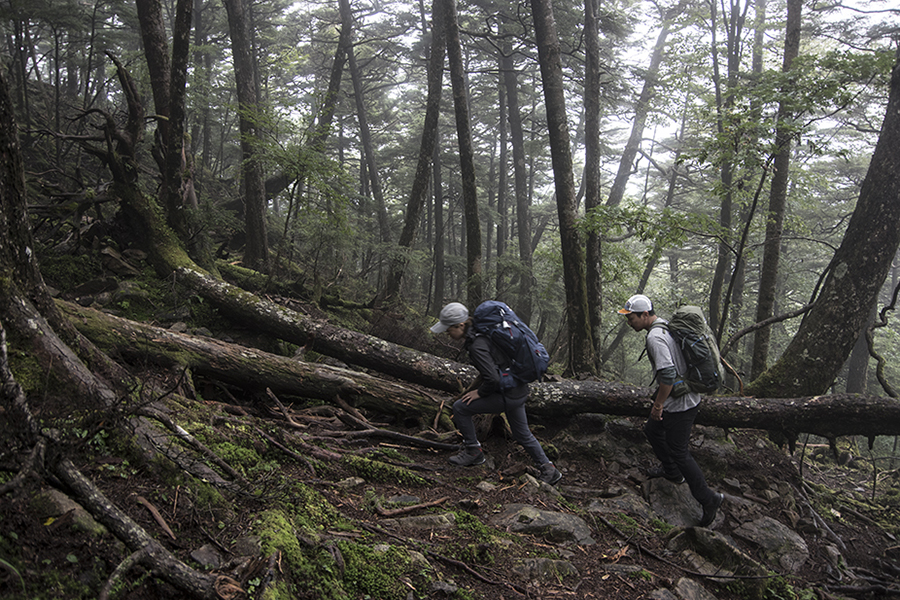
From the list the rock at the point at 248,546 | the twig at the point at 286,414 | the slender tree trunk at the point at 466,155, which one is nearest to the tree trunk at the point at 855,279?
the slender tree trunk at the point at 466,155

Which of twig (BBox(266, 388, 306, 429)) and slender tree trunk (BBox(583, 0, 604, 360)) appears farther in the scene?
slender tree trunk (BBox(583, 0, 604, 360))

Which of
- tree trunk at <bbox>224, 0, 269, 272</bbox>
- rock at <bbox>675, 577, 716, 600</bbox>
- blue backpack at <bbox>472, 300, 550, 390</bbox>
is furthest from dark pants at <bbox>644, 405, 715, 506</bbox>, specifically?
tree trunk at <bbox>224, 0, 269, 272</bbox>

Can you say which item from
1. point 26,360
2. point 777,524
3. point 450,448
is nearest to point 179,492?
point 26,360

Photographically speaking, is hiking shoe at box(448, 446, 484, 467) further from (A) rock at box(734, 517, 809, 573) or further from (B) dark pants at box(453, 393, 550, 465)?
(A) rock at box(734, 517, 809, 573)

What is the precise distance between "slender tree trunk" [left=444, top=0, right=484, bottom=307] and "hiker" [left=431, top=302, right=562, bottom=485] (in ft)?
19.8

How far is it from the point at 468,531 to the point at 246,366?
3243 mm

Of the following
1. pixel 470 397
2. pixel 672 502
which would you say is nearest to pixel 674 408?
pixel 672 502

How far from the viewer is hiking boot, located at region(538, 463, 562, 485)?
5.16 meters

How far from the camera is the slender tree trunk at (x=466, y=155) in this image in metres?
10.9

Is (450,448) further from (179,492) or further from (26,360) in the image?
(26,360)

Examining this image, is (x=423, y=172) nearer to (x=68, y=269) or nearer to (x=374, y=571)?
(x=68, y=269)

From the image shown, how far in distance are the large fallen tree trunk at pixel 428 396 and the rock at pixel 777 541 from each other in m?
1.32

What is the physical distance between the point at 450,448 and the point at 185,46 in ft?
25.8

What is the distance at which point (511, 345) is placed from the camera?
15.8ft
